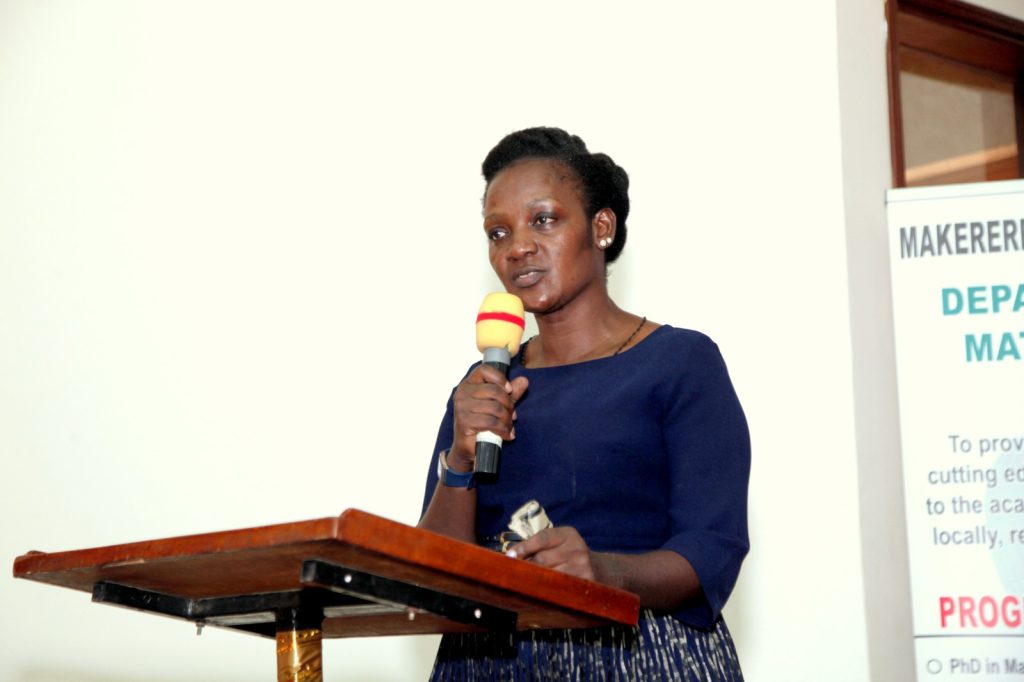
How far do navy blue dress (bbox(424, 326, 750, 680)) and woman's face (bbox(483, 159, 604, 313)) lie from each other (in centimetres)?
16

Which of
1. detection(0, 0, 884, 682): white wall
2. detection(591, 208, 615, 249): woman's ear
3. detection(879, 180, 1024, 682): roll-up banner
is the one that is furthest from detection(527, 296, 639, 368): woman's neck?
detection(879, 180, 1024, 682): roll-up banner

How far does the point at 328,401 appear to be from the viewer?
3750 millimetres

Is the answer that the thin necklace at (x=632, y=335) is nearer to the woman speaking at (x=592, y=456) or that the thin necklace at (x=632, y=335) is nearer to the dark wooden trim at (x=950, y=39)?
the woman speaking at (x=592, y=456)

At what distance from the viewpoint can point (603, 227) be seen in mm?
2383

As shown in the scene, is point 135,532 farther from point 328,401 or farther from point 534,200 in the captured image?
point 534,200

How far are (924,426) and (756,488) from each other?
0.48 metres

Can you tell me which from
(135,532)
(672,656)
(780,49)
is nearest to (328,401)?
(135,532)

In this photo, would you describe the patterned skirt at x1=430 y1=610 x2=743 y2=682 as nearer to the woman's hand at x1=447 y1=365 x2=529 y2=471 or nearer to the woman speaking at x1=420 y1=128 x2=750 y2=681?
the woman speaking at x1=420 y1=128 x2=750 y2=681

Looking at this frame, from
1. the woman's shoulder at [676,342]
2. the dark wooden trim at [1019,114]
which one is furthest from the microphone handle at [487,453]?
the dark wooden trim at [1019,114]

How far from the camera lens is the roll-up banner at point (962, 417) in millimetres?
3311

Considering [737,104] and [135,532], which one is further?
[135,532]

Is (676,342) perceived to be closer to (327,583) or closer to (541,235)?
(541,235)

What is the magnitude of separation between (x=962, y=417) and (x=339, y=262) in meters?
1.80

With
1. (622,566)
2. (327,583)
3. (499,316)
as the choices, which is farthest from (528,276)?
(327,583)
